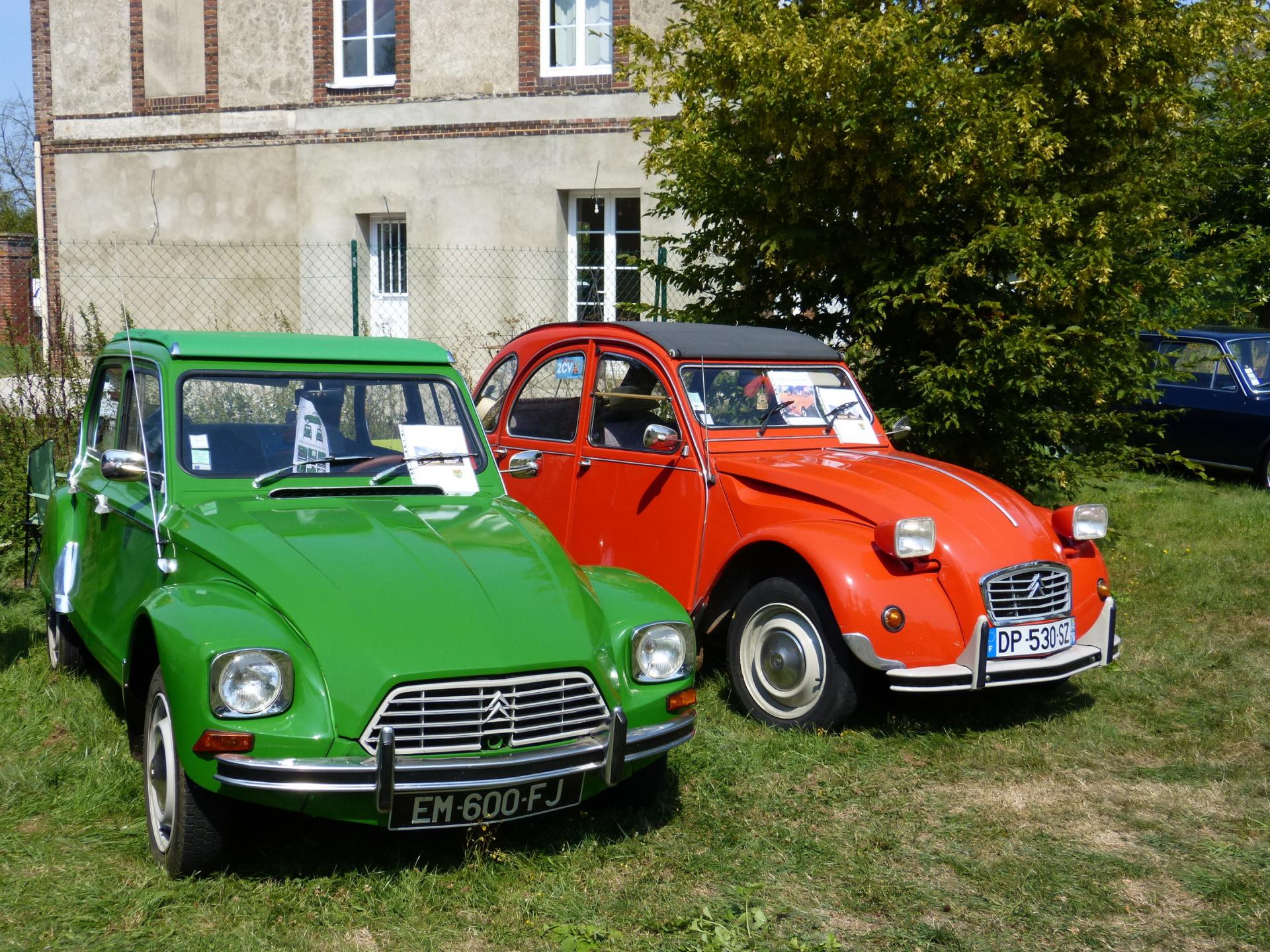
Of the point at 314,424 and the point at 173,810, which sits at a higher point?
the point at 314,424

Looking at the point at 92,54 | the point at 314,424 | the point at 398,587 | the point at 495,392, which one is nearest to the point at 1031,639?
the point at 398,587

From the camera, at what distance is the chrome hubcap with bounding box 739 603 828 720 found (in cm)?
571

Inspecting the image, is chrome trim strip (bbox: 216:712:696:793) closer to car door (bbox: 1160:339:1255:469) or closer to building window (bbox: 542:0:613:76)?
car door (bbox: 1160:339:1255:469)

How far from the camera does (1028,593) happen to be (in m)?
5.70

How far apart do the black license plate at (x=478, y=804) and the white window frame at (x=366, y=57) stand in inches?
597

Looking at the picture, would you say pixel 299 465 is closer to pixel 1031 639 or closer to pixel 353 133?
pixel 1031 639

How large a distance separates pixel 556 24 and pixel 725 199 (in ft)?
29.4

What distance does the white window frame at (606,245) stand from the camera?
16.5 m

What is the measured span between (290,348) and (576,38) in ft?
41.3

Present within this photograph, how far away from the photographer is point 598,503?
22.6 feet

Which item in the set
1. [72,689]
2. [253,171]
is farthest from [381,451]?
[253,171]

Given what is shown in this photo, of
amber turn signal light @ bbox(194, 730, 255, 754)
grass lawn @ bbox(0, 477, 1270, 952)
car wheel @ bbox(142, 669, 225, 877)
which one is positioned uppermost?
amber turn signal light @ bbox(194, 730, 255, 754)

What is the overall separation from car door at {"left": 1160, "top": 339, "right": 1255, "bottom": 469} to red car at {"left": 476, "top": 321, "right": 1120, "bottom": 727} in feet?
25.7

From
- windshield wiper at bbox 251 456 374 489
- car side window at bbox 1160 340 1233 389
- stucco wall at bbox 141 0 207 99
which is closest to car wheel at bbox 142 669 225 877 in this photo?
windshield wiper at bbox 251 456 374 489
